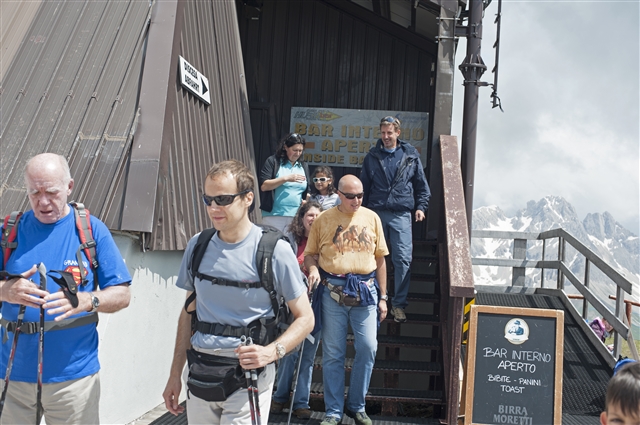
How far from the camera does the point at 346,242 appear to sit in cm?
478

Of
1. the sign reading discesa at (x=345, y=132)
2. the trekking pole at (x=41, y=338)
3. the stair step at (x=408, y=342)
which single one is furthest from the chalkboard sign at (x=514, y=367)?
the sign reading discesa at (x=345, y=132)

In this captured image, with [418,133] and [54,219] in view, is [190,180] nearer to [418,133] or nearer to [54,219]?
[54,219]

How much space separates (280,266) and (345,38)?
7.44 m

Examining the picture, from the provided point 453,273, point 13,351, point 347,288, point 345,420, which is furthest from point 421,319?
point 13,351

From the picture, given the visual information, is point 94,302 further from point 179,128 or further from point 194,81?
Answer: point 194,81

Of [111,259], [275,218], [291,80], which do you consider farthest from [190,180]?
[291,80]

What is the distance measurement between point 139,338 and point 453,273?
2509 millimetres

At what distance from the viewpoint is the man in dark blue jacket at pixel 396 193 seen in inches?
238

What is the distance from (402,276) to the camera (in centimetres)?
602

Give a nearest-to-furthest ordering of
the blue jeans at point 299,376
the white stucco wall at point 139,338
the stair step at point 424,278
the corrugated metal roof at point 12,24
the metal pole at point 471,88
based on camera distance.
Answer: the white stucco wall at point 139,338 → the blue jeans at point 299,376 → the corrugated metal roof at point 12,24 → the stair step at point 424,278 → the metal pole at point 471,88

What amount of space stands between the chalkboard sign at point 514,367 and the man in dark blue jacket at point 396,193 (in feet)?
2.81

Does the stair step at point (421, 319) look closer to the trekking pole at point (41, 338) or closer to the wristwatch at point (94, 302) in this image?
the wristwatch at point (94, 302)

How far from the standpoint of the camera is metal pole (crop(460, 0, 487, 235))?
781 centimetres

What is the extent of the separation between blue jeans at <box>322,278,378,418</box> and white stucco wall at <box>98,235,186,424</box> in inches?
57.0
